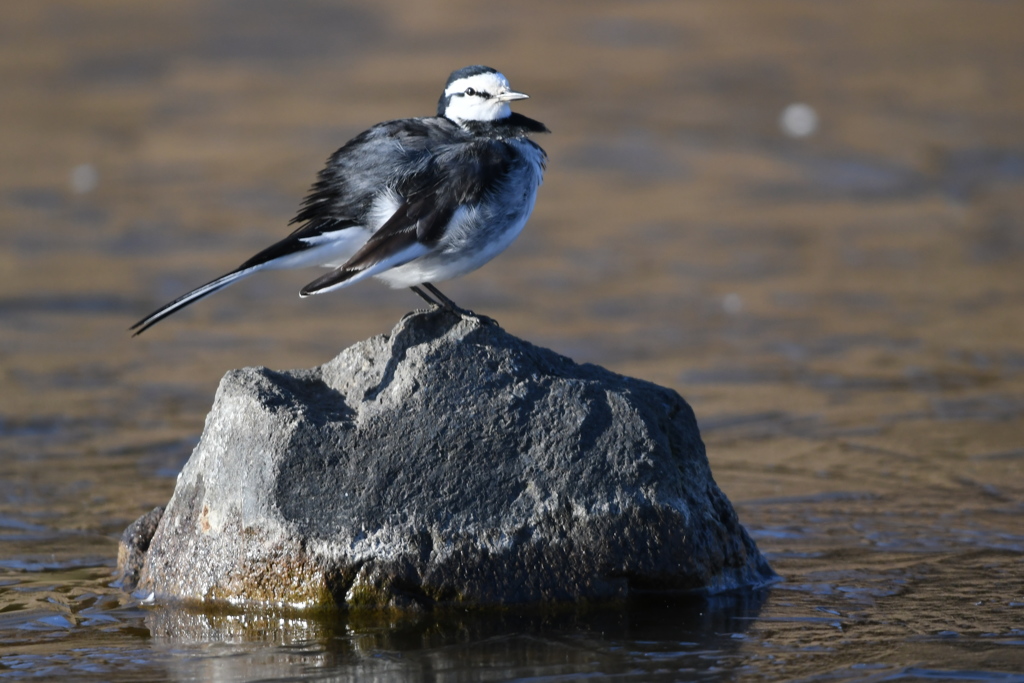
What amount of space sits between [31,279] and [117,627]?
28.4 ft

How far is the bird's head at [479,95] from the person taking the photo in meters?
6.68

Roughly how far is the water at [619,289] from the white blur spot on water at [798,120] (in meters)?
0.07

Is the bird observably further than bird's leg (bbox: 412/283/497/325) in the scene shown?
No

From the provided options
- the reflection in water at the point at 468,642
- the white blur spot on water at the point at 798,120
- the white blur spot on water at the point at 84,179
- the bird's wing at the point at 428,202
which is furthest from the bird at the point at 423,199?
the white blur spot on water at the point at 798,120

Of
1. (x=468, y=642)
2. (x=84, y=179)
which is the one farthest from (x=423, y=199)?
(x=84, y=179)

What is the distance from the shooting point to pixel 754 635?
19.6 feet

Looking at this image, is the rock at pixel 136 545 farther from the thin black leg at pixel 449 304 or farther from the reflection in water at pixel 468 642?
the thin black leg at pixel 449 304

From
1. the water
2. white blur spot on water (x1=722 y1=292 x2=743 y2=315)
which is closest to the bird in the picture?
the water

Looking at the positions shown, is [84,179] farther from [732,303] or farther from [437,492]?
[437,492]

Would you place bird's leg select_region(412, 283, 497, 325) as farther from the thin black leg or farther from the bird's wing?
the bird's wing

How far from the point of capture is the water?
602 centimetres

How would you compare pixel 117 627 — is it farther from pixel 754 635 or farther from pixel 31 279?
pixel 31 279

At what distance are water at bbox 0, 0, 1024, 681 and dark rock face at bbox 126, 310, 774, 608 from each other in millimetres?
189

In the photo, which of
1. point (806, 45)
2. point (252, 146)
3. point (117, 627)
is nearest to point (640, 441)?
point (117, 627)
